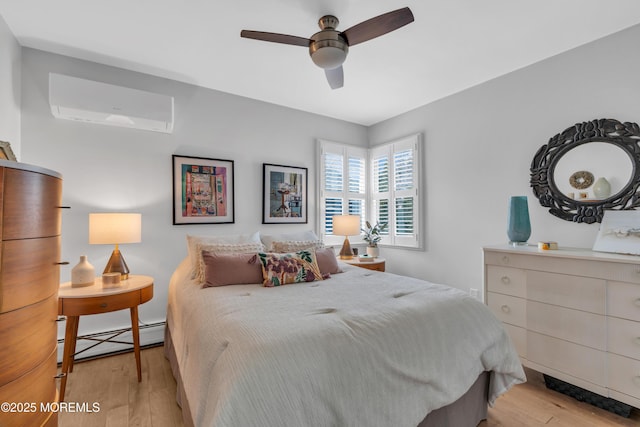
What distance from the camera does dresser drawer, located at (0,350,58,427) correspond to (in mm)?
995

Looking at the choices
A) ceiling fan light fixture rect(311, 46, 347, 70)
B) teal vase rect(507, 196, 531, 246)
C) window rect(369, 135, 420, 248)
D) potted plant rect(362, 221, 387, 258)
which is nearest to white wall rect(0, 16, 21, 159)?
ceiling fan light fixture rect(311, 46, 347, 70)

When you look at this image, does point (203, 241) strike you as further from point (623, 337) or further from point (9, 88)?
point (623, 337)

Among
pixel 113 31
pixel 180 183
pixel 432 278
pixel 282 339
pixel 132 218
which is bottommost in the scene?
pixel 432 278

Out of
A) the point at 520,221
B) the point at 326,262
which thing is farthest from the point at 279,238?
the point at 520,221

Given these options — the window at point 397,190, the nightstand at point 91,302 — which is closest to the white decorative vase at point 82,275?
the nightstand at point 91,302

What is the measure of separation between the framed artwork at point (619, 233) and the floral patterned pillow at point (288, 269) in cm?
203

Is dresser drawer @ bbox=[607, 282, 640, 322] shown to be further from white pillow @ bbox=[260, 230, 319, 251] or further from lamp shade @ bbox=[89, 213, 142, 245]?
lamp shade @ bbox=[89, 213, 142, 245]

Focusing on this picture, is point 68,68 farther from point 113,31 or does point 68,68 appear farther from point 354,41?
point 354,41

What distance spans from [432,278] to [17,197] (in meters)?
3.58

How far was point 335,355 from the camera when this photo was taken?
1.20 m

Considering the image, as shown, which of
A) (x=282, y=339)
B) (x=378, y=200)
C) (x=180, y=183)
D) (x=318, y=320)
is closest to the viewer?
(x=282, y=339)

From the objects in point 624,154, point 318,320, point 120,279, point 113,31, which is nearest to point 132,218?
point 120,279

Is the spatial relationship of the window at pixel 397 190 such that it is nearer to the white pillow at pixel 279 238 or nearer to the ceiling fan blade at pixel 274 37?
the white pillow at pixel 279 238

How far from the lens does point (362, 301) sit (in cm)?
169
